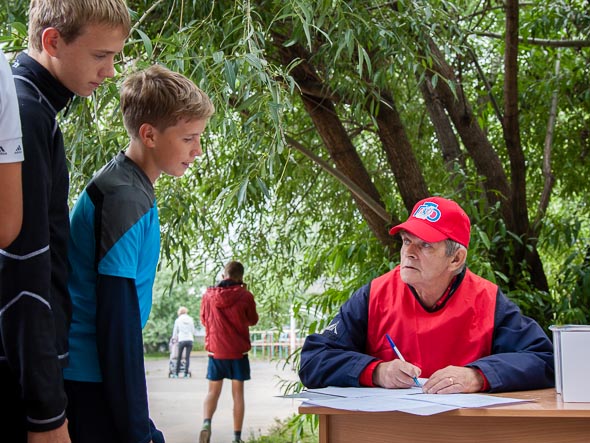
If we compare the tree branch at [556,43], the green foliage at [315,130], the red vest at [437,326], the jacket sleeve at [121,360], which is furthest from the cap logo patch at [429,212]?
the tree branch at [556,43]

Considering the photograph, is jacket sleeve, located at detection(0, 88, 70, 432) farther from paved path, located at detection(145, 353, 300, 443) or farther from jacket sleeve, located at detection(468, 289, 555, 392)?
paved path, located at detection(145, 353, 300, 443)

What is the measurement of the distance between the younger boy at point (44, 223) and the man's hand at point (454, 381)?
1.02 metres

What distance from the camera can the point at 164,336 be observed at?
65.1 ft

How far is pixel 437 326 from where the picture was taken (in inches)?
101

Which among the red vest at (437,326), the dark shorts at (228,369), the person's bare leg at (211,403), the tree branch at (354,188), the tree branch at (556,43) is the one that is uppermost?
the tree branch at (556,43)

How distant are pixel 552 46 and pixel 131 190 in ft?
14.5

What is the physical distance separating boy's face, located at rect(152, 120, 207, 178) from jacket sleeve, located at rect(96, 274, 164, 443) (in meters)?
0.36

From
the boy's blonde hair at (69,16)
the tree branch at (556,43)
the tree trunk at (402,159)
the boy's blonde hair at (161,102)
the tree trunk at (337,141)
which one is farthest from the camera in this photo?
the tree branch at (556,43)

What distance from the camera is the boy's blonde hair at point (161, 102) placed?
6.27ft

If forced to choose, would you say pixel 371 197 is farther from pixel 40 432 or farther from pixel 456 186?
pixel 40 432

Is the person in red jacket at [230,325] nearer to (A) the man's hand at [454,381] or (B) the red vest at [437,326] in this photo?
(B) the red vest at [437,326]

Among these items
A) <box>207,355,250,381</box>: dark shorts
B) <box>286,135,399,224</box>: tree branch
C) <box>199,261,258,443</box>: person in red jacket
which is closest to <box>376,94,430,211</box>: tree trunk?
<box>286,135,399,224</box>: tree branch

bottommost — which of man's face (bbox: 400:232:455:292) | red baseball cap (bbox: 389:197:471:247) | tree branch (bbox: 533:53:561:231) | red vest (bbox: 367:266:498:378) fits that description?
red vest (bbox: 367:266:498:378)

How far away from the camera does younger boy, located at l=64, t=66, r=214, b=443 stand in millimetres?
1680
